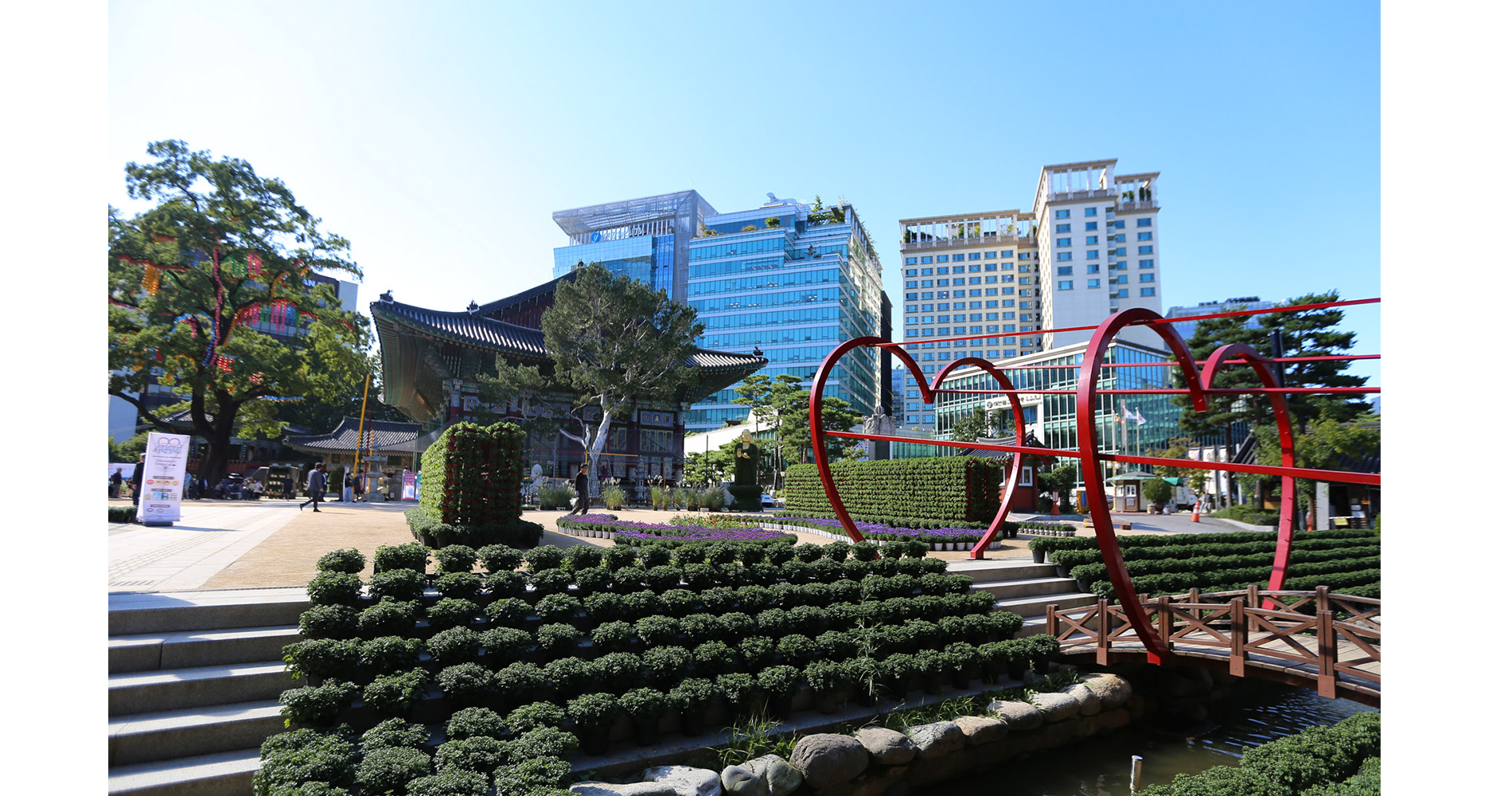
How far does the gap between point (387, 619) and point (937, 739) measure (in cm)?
462

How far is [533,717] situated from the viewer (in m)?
4.88

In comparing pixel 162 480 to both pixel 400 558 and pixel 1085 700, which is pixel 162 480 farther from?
pixel 1085 700

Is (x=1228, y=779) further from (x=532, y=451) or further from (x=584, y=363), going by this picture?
(x=532, y=451)

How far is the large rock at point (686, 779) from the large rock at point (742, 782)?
0.07m

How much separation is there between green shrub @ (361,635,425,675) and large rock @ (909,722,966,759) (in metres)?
4.08

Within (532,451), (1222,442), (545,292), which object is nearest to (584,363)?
(532,451)

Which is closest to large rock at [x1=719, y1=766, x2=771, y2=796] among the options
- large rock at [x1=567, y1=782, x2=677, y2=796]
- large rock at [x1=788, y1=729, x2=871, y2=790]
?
large rock at [x1=788, y1=729, x2=871, y2=790]

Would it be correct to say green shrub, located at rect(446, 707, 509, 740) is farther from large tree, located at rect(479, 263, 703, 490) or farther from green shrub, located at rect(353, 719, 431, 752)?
large tree, located at rect(479, 263, 703, 490)

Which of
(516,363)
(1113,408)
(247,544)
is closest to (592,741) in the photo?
(247,544)

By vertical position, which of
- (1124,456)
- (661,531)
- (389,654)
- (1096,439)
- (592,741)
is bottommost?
(592,741)

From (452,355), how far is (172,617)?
2724 cm

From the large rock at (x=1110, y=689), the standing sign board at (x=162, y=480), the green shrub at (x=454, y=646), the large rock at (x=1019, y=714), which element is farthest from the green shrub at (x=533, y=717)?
the standing sign board at (x=162, y=480)

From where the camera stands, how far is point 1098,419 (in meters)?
50.1
